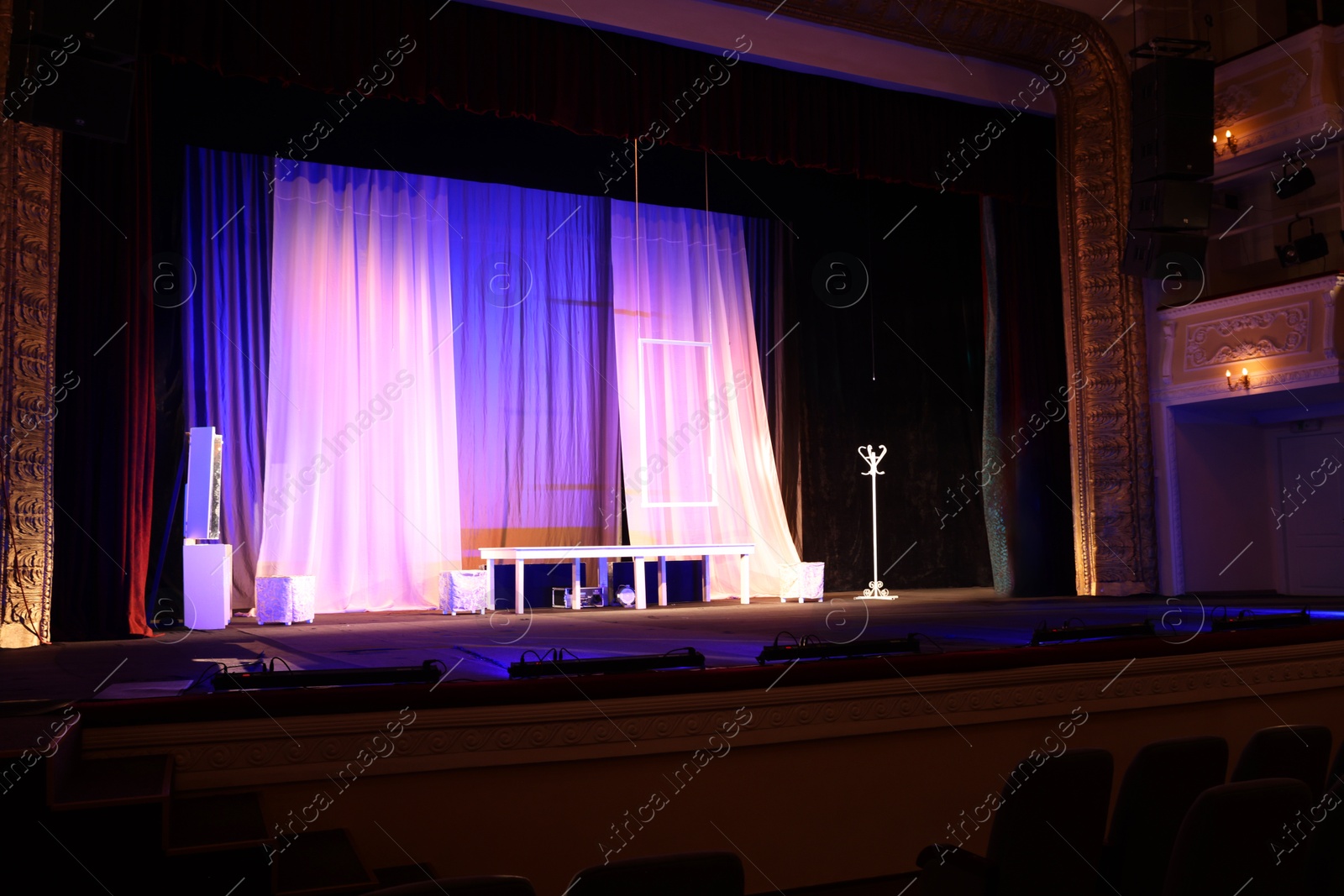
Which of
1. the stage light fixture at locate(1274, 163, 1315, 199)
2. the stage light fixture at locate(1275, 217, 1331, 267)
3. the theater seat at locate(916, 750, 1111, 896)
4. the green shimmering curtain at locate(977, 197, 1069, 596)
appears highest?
the stage light fixture at locate(1274, 163, 1315, 199)

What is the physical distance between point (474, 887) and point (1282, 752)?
1.90 metres

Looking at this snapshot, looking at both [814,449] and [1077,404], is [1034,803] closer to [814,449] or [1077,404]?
[1077,404]

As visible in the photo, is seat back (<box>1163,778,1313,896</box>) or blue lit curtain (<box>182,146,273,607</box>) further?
blue lit curtain (<box>182,146,273,607</box>)

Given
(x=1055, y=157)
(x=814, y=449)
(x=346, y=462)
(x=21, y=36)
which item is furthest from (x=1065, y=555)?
(x=21, y=36)

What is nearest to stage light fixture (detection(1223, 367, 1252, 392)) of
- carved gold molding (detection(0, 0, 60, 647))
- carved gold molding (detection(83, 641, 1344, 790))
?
carved gold molding (detection(83, 641, 1344, 790))

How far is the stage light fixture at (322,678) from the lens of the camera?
9.84 feet

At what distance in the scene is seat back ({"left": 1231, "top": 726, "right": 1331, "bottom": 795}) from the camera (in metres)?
2.38

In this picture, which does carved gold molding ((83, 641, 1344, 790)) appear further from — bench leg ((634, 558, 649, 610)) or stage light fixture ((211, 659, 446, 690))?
bench leg ((634, 558, 649, 610))

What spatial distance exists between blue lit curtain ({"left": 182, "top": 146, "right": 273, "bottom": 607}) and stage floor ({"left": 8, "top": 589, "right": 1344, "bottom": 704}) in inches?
47.0

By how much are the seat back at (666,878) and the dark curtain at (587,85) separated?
5734 mm

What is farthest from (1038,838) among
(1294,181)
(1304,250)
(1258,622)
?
(1294,181)

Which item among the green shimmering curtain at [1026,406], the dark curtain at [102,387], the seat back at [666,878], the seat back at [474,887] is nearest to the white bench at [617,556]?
the green shimmering curtain at [1026,406]

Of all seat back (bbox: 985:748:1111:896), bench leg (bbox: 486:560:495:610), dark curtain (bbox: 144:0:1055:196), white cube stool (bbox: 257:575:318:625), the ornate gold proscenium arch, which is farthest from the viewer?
the ornate gold proscenium arch

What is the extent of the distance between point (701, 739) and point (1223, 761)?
1366 millimetres
